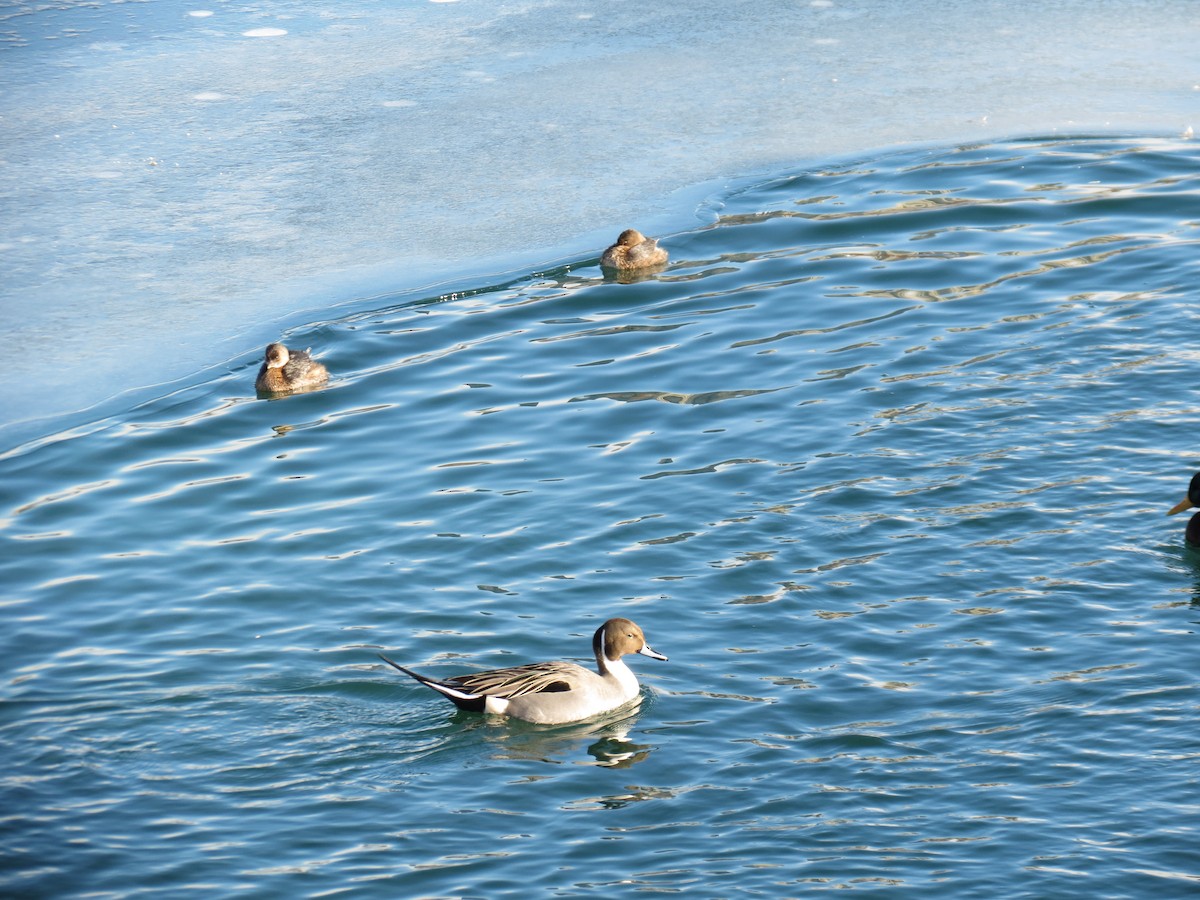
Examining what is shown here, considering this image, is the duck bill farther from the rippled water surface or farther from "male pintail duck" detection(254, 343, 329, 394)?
"male pintail duck" detection(254, 343, 329, 394)

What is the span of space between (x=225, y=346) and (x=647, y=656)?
5209 mm

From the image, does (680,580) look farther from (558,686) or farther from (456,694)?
(456,694)

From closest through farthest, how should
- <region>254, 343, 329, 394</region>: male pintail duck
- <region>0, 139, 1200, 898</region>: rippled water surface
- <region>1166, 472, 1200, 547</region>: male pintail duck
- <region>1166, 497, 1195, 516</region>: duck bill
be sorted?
1. <region>0, 139, 1200, 898</region>: rippled water surface
2. <region>1166, 472, 1200, 547</region>: male pintail duck
3. <region>1166, 497, 1195, 516</region>: duck bill
4. <region>254, 343, 329, 394</region>: male pintail duck

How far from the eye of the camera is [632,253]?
39.6 ft

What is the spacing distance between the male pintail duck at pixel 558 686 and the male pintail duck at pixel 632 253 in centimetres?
512

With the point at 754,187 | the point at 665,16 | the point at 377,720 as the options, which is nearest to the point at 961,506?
the point at 377,720

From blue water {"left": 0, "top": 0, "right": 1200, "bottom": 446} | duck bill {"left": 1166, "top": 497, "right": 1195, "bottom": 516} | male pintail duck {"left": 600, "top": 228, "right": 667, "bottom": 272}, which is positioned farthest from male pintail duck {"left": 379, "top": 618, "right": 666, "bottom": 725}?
male pintail duck {"left": 600, "top": 228, "right": 667, "bottom": 272}

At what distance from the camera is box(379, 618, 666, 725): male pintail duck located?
A: 7203mm

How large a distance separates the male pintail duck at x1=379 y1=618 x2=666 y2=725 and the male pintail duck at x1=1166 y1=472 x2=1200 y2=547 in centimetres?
292

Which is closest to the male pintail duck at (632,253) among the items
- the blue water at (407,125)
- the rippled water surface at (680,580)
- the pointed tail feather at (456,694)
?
the rippled water surface at (680,580)

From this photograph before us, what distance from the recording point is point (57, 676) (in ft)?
25.5

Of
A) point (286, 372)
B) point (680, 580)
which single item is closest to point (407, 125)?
point (286, 372)

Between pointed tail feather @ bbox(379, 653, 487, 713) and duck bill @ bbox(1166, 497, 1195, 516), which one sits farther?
duck bill @ bbox(1166, 497, 1195, 516)

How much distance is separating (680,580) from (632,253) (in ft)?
14.3
